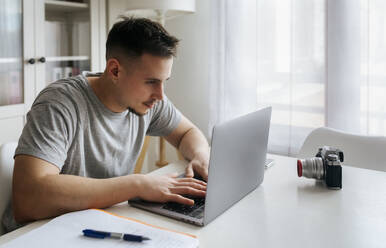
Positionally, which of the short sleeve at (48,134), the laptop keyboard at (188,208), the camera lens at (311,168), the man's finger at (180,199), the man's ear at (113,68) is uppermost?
the man's ear at (113,68)

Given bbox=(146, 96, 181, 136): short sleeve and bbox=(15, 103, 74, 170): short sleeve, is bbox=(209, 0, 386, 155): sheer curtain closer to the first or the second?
bbox=(146, 96, 181, 136): short sleeve

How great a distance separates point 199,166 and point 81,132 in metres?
0.41

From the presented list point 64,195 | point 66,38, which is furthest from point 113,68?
point 66,38

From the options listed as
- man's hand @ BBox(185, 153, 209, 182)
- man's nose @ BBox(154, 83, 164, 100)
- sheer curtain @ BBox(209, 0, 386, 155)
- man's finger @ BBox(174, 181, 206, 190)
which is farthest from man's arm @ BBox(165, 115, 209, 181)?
sheer curtain @ BBox(209, 0, 386, 155)

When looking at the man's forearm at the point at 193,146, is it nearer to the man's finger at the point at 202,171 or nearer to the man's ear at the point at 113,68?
the man's finger at the point at 202,171

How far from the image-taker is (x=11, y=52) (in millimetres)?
2059

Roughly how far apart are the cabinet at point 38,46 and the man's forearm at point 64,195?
1.18 m

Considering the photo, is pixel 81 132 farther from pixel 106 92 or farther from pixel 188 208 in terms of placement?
pixel 188 208

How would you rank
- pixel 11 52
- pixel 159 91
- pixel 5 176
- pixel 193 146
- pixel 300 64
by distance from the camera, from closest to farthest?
pixel 5 176
pixel 159 91
pixel 193 146
pixel 11 52
pixel 300 64

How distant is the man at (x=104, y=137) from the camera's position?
3.33ft

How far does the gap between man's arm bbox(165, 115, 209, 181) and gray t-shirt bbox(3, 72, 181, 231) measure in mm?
76

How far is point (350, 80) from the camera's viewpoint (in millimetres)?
2129

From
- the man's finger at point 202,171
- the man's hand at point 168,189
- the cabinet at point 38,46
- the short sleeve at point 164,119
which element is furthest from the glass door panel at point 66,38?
the man's hand at point 168,189

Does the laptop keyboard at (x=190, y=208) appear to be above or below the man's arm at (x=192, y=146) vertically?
below
